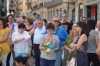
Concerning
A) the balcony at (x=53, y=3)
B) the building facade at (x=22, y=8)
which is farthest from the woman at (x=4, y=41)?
the building facade at (x=22, y=8)

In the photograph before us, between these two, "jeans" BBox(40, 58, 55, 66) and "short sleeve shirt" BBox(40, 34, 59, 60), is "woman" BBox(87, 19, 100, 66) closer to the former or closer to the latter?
"short sleeve shirt" BBox(40, 34, 59, 60)

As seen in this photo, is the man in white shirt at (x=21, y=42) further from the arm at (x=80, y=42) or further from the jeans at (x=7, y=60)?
the arm at (x=80, y=42)

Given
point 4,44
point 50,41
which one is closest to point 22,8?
point 4,44

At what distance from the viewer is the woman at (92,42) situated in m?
7.75

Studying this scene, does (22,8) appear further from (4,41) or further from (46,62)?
(46,62)

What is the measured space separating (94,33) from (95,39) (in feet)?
0.51

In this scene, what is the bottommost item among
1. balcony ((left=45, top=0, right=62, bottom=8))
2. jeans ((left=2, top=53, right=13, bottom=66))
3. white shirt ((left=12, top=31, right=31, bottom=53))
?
jeans ((left=2, top=53, right=13, bottom=66))

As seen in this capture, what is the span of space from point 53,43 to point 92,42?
3.35 ft

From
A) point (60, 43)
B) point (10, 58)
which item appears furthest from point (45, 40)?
point (10, 58)

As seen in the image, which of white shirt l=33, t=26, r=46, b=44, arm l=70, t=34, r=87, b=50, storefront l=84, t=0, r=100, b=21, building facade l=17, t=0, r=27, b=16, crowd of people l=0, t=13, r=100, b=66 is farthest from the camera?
building facade l=17, t=0, r=27, b=16

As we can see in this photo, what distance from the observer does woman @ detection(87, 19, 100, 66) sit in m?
7.75

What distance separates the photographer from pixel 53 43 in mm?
8055

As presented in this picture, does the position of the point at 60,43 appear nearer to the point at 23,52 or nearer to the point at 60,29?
the point at 60,29

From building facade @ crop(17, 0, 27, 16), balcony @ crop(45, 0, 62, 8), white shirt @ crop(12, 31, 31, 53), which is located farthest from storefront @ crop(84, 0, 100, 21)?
building facade @ crop(17, 0, 27, 16)
